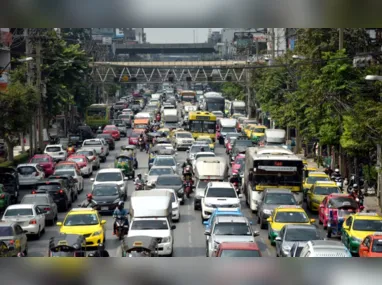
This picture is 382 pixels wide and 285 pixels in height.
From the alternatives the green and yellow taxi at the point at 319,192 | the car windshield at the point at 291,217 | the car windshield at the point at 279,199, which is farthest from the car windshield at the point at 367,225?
the green and yellow taxi at the point at 319,192

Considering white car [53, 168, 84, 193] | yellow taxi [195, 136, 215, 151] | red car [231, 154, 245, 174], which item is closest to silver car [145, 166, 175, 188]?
white car [53, 168, 84, 193]

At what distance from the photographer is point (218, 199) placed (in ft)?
111

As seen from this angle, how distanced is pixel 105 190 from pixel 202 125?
35814mm

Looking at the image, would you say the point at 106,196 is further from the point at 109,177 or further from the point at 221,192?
the point at 109,177

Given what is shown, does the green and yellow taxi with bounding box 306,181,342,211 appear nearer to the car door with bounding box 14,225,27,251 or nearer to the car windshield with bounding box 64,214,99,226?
the car windshield with bounding box 64,214,99,226

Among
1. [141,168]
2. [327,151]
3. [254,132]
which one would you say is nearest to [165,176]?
[141,168]

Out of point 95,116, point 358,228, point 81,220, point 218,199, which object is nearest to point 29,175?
point 218,199

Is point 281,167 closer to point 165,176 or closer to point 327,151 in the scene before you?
point 165,176

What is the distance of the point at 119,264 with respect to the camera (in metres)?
4.45

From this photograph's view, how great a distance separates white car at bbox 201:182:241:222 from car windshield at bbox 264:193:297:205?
125cm

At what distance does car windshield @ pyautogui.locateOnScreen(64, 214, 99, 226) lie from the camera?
90.4 ft

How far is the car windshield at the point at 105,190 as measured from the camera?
35.6 metres

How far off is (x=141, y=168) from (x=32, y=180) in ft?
39.6

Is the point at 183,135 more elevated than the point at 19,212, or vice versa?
the point at 19,212
